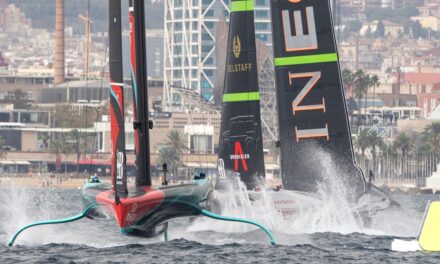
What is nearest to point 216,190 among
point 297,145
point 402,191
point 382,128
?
point 297,145

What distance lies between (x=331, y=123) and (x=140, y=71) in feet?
33.9

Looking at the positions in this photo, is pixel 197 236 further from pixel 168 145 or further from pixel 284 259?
pixel 168 145

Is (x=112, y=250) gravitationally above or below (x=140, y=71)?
below

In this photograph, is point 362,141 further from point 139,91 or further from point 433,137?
point 139,91

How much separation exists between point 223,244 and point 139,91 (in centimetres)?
545

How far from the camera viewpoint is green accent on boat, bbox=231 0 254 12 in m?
45.7

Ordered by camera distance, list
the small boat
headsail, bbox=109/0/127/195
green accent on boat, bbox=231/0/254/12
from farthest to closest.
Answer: green accent on boat, bbox=231/0/254/12
the small boat
headsail, bbox=109/0/127/195

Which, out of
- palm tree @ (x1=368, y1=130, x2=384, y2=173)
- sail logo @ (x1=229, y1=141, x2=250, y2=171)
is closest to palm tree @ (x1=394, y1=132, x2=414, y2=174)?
palm tree @ (x1=368, y1=130, x2=384, y2=173)

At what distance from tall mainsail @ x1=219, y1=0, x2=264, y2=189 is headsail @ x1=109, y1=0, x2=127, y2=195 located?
34.8 feet

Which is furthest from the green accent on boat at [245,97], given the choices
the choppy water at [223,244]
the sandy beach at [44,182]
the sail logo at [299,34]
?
the sandy beach at [44,182]

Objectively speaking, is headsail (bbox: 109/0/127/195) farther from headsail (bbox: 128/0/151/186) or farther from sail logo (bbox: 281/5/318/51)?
sail logo (bbox: 281/5/318/51)

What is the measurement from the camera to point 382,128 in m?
185

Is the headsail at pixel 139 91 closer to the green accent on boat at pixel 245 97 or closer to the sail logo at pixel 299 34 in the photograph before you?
the sail logo at pixel 299 34

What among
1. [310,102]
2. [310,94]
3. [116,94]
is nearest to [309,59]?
[310,94]
